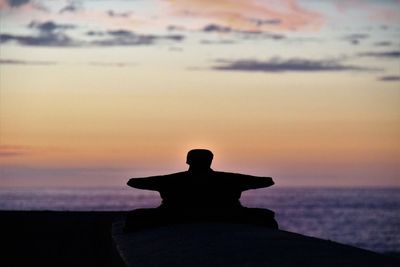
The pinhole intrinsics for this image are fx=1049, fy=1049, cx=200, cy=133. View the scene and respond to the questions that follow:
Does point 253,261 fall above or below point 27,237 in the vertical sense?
above

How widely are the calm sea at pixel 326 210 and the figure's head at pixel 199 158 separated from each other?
53620 millimetres

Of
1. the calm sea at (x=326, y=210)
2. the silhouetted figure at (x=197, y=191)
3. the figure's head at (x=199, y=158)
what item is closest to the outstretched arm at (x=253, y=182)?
the silhouetted figure at (x=197, y=191)

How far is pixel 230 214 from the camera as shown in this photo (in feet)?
36.5

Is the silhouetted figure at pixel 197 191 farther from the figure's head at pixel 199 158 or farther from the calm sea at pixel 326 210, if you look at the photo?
the calm sea at pixel 326 210

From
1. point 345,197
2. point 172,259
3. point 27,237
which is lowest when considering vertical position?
point 345,197

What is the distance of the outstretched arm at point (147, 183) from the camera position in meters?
11.5

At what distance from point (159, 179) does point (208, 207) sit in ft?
2.07

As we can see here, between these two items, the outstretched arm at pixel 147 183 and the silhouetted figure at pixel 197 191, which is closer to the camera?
the silhouetted figure at pixel 197 191

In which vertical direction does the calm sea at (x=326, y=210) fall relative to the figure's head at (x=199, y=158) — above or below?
below

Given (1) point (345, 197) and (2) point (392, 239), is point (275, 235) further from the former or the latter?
(1) point (345, 197)

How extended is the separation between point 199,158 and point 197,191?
374 mm

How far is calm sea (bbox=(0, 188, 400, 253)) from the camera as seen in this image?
254ft

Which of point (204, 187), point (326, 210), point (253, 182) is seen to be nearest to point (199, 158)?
point (204, 187)

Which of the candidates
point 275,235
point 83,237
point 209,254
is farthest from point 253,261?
point 83,237
